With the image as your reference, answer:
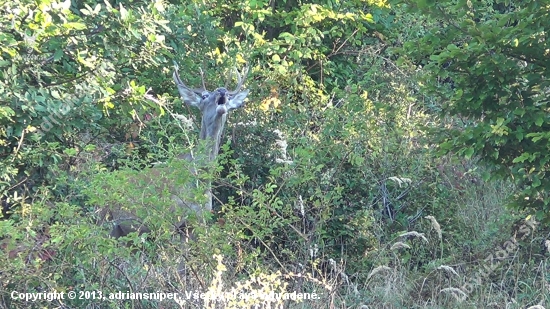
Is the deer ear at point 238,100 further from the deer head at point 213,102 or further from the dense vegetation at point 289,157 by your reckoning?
the dense vegetation at point 289,157

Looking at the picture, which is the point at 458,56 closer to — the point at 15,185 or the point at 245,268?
the point at 245,268

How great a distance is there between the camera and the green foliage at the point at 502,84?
6008 millimetres

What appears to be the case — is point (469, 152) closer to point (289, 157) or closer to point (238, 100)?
point (289, 157)

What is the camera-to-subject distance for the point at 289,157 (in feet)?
26.3

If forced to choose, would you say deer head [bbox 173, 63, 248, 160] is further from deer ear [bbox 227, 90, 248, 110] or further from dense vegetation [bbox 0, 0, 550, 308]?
dense vegetation [bbox 0, 0, 550, 308]

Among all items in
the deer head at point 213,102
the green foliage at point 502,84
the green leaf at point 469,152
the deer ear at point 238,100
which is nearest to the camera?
the green foliage at point 502,84

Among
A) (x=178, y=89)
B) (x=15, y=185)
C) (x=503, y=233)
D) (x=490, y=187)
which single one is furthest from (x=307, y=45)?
(x=15, y=185)

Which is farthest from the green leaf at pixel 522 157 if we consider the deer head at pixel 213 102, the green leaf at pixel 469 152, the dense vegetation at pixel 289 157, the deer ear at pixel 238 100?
the deer ear at pixel 238 100

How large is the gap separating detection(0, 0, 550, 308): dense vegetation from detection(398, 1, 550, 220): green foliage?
16 millimetres

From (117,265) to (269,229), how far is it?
1.21 m

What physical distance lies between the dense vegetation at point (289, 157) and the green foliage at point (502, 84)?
0.05ft

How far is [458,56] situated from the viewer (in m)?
6.13

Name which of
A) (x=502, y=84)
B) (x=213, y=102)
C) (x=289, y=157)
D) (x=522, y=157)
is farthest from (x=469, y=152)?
(x=213, y=102)

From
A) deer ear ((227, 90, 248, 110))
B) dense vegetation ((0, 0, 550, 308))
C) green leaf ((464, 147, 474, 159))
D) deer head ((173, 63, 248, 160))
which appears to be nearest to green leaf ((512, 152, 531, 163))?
dense vegetation ((0, 0, 550, 308))
